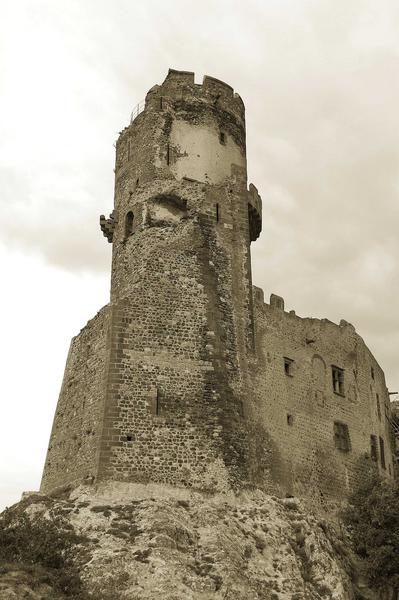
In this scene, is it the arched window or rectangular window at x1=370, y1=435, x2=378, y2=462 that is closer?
the arched window

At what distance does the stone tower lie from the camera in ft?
77.4

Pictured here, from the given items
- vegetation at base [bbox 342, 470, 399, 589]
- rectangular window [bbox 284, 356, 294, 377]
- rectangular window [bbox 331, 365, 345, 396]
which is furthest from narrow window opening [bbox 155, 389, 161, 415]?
rectangular window [bbox 331, 365, 345, 396]

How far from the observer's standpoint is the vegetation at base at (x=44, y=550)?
737 inches

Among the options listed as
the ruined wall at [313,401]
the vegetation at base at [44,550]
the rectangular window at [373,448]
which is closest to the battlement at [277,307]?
the ruined wall at [313,401]

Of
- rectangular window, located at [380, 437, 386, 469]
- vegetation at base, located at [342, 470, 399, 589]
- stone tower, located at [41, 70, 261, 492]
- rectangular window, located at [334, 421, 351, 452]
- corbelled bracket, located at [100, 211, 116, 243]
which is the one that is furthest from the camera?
rectangular window, located at [380, 437, 386, 469]

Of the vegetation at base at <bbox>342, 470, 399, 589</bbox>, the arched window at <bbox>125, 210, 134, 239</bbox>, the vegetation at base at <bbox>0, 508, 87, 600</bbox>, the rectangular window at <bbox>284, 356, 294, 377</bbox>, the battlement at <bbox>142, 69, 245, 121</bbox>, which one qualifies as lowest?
the vegetation at base at <bbox>0, 508, 87, 600</bbox>

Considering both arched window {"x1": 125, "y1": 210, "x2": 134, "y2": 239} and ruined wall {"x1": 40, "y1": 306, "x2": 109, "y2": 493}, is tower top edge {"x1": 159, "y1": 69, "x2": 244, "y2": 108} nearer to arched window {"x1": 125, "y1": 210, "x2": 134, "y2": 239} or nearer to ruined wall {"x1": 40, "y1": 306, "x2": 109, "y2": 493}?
arched window {"x1": 125, "y1": 210, "x2": 134, "y2": 239}

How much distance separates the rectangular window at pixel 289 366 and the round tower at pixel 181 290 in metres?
3.11

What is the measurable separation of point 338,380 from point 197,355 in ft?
30.8

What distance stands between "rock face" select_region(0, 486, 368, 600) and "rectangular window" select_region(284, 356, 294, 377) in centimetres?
596

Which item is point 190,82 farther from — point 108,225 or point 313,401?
point 313,401

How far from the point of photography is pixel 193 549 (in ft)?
68.9

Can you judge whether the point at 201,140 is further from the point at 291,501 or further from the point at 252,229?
the point at 291,501

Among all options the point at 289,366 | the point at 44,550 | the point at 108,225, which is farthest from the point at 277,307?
the point at 44,550
